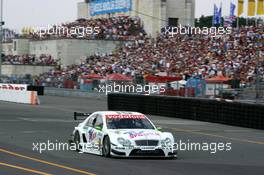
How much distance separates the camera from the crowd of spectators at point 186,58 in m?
43.3

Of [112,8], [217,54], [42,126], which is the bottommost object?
[42,126]

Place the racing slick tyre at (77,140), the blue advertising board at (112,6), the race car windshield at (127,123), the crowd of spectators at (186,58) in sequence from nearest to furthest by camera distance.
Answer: the race car windshield at (127,123)
the racing slick tyre at (77,140)
the crowd of spectators at (186,58)
the blue advertising board at (112,6)

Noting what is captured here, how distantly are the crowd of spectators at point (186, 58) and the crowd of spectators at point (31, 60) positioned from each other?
6.59 metres

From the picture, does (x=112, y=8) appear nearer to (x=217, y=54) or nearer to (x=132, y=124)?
(x=217, y=54)

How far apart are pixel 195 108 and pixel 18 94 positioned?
1923 cm

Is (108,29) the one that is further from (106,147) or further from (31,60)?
(106,147)

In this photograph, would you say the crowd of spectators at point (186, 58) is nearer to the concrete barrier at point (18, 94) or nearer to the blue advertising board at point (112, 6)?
the concrete barrier at point (18, 94)

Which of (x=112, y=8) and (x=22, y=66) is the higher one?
(x=112, y=8)

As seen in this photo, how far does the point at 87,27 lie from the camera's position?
7100cm

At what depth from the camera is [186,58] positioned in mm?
50156

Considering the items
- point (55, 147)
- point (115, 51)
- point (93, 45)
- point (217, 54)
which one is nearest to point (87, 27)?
point (93, 45)

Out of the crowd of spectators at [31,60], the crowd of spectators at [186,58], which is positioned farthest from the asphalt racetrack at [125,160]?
the crowd of spectators at [31,60]

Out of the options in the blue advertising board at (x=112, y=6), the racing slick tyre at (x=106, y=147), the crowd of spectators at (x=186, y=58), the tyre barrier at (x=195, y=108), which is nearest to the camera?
the racing slick tyre at (x=106, y=147)

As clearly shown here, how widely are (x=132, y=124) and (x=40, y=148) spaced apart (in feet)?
8.76
